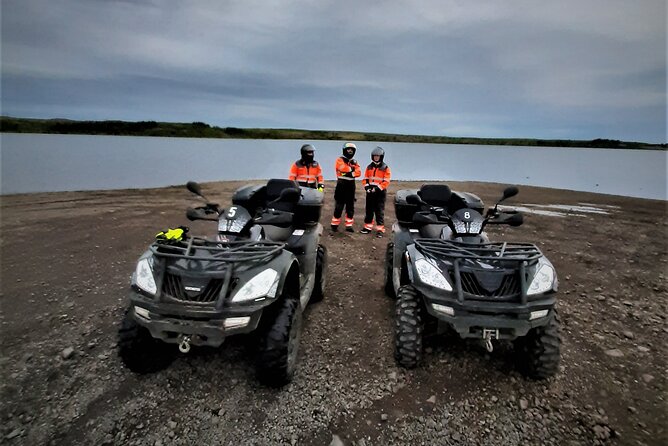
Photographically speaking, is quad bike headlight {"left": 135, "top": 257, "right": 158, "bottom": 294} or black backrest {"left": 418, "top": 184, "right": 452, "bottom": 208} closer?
quad bike headlight {"left": 135, "top": 257, "right": 158, "bottom": 294}

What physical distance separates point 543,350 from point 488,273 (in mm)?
746

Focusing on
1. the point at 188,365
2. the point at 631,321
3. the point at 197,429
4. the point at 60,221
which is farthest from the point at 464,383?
the point at 60,221

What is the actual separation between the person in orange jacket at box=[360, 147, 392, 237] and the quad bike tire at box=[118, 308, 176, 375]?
5.65m

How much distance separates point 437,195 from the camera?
457 cm

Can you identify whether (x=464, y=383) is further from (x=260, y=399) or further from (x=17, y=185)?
(x=17, y=185)

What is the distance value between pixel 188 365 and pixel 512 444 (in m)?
2.49

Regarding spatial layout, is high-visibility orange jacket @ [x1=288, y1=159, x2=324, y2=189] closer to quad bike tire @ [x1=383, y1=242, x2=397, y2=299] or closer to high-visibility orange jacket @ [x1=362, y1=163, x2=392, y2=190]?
high-visibility orange jacket @ [x1=362, y1=163, x2=392, y2=190]

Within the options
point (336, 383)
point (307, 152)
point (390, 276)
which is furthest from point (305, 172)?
point (336, 383)

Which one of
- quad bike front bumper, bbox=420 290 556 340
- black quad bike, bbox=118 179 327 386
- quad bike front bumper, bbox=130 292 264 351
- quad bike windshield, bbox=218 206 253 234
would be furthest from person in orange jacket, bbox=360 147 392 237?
quad bike front bumper, bbox=130 292 264 351

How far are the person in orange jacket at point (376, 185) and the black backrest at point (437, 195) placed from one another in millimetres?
3340

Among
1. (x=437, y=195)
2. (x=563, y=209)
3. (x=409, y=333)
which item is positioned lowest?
(x=563, y=209)

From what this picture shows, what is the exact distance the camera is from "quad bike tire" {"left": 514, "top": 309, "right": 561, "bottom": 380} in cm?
293

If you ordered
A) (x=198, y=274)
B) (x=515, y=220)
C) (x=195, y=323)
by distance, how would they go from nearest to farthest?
1. (x=195, y=323)
2. (x=198, y=274)
3. (x=515, y=220)

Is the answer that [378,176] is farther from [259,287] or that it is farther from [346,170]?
[259,287]
